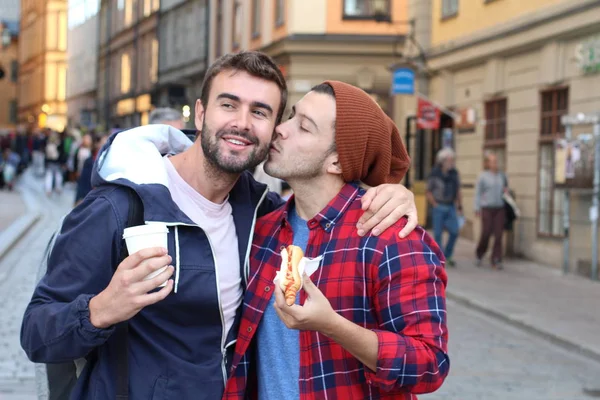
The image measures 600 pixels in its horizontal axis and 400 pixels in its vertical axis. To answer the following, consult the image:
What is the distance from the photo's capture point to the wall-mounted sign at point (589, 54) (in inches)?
589

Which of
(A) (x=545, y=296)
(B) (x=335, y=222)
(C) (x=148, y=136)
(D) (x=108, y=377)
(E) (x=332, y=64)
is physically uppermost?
(E) (x=332, y=64)

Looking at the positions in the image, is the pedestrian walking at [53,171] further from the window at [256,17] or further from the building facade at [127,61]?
the building facade at [127,61]

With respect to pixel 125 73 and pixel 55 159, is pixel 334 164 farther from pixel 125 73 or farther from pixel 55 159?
pixel 125 73

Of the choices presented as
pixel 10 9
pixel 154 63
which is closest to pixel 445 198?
pixel 154 63

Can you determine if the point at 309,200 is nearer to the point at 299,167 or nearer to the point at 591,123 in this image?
the point at 299,167

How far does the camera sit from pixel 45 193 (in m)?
29.4

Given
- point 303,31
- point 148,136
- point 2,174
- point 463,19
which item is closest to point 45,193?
point 2,174

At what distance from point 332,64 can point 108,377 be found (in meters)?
25.4

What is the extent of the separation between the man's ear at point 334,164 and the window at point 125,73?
50450 mm

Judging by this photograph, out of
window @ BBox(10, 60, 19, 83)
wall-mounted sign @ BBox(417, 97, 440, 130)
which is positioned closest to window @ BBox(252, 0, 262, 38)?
wall-mounted sign @ BBox(417, 97, 440, 130)

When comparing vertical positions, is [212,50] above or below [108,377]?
above

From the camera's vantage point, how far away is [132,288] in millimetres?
2607

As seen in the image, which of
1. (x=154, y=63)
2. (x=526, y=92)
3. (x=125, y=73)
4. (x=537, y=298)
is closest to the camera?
(x=537, y=298)

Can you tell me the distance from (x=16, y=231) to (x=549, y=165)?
910 centimetres
